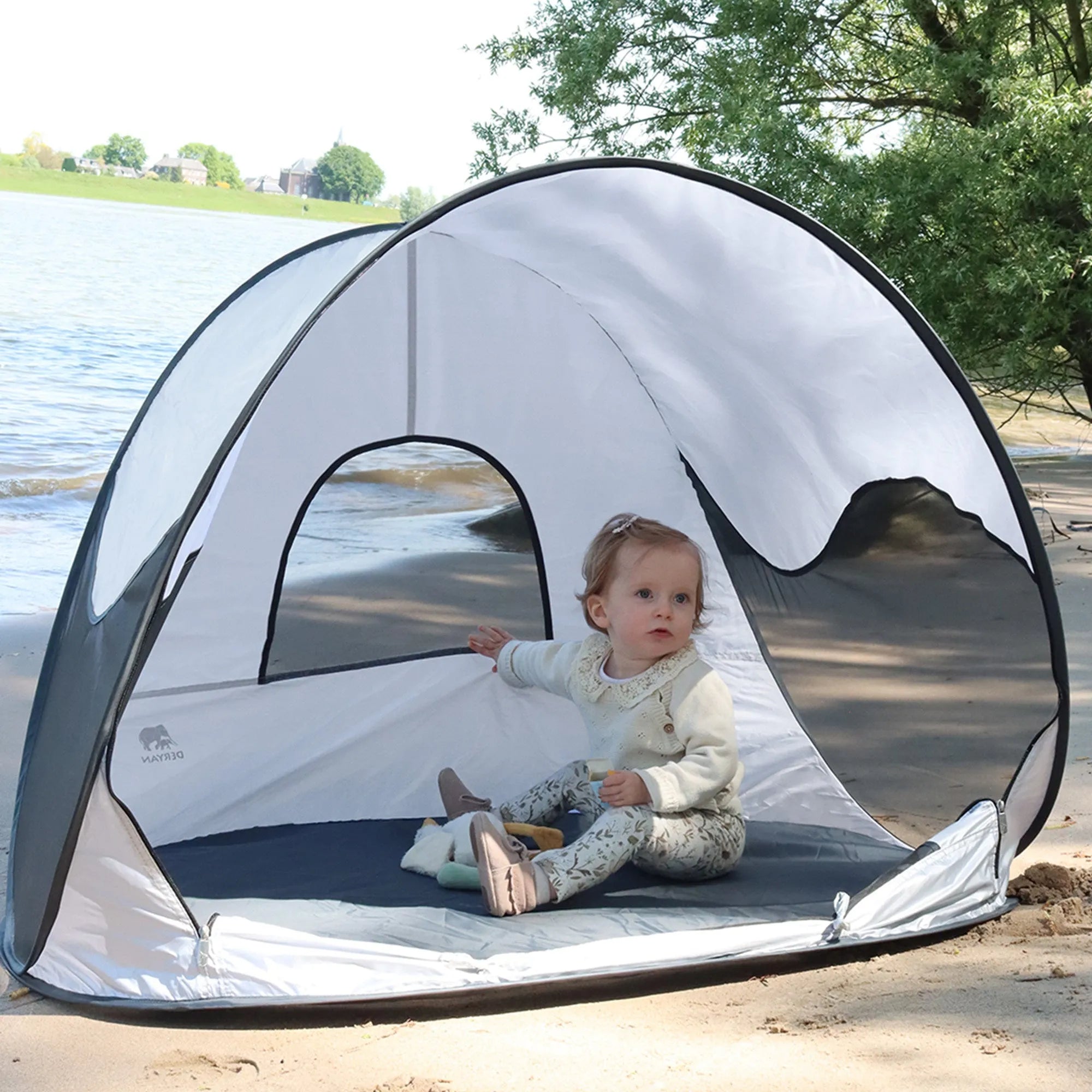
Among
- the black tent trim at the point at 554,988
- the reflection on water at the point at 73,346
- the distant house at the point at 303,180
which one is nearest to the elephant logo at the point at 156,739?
the black tent trim at the point at 554,988

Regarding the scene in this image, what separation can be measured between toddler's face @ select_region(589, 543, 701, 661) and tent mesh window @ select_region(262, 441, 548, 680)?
31.2 inches

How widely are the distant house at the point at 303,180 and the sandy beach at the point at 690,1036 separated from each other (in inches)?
2874

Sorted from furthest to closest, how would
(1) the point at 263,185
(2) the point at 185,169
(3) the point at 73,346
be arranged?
(2) the point at 185,169
(1) the point at 263,185
(3) the point at 73,346

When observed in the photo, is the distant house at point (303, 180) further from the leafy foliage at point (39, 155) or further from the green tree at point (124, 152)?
the leafy foliage at point (39, 155)

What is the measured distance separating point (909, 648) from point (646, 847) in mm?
1135

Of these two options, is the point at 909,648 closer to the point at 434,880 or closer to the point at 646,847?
the point at 646,847

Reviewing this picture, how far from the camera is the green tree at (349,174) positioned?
225ft

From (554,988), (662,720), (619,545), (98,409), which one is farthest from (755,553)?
(98,409)

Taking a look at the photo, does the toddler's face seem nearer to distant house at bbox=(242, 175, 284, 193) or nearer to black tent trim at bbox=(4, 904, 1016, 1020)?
black tent trim at bbox=(4, 904, 1016, 1020)

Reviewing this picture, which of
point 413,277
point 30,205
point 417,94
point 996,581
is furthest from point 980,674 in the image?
point 30,205

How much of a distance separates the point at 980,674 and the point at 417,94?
49.4m

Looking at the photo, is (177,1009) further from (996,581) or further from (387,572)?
(387,572)

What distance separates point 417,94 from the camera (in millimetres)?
48750

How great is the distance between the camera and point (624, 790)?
2.69m
